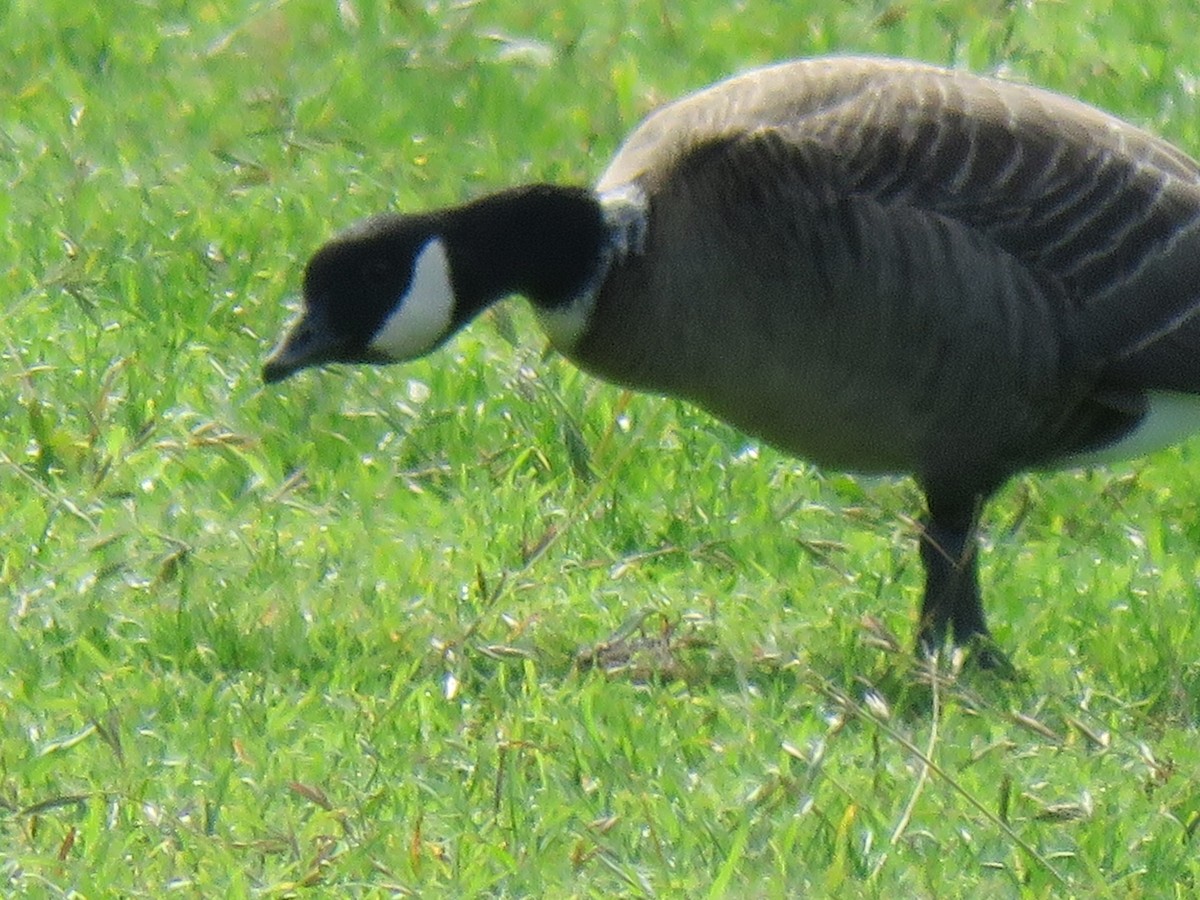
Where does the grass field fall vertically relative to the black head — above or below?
below

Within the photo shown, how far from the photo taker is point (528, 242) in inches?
218

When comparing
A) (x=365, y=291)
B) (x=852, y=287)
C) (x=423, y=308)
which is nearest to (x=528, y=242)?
(x=423, y=308)

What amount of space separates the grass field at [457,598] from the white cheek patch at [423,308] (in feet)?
1.73

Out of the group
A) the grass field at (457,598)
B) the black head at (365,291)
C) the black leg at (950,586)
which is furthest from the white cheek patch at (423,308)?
the black leg at (950,586)

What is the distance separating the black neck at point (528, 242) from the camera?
550 centimetres

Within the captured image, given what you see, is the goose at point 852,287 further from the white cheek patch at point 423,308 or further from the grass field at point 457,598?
the grass field at point 457,598

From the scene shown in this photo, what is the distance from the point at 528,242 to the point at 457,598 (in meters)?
0.83

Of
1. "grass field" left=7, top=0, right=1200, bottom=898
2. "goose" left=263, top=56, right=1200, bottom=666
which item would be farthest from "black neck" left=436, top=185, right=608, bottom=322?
"grass field" left=7, top=0, right=1200, bottom=898

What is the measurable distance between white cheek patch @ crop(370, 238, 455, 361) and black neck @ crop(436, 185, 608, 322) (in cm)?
3

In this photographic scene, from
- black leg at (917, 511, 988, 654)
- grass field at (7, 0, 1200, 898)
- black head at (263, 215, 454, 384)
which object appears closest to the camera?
grass field at (7, 0, 1200, 898)

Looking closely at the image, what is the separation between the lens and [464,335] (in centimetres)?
720

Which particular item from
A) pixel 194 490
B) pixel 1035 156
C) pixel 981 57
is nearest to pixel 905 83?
pixel 1035 156

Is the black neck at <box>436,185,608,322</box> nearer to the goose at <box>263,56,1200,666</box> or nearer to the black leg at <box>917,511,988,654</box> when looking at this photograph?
the goose at <box>263,56,1200,666</box>

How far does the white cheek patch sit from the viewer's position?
548 centimetres
